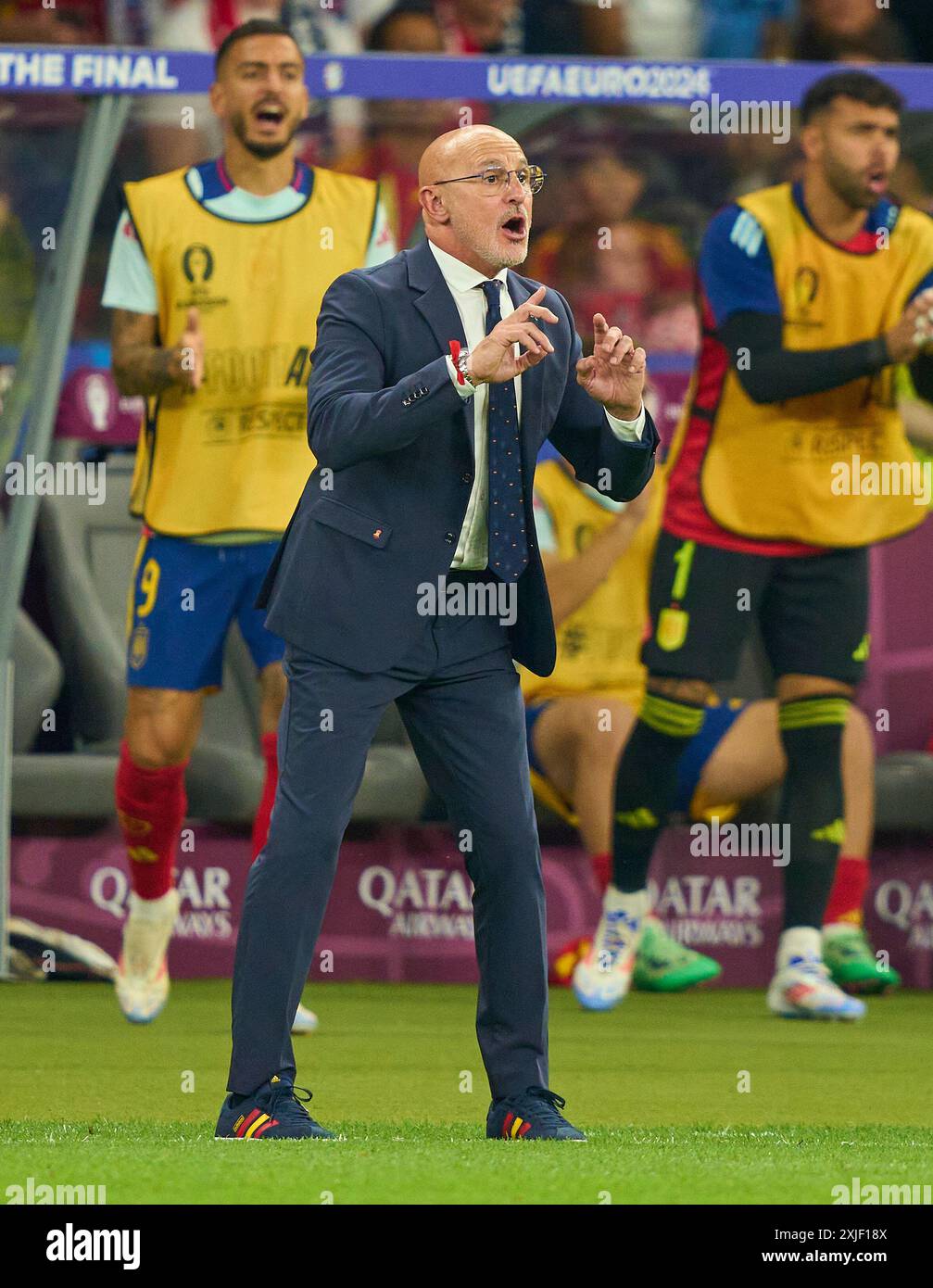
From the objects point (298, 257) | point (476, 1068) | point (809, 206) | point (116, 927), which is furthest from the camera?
point (116, 927)

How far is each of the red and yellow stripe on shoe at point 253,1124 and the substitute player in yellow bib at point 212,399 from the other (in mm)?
2434

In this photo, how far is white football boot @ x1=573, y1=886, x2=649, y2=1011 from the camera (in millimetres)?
7109

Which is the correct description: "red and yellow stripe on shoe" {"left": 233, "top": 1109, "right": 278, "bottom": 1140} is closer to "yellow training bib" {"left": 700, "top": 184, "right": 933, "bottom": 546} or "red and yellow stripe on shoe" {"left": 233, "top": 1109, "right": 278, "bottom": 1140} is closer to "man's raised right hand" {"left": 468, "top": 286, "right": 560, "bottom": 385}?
"man's raised right hand" {"left": 468, "top": 286, "right": 560, "bottom": 385}

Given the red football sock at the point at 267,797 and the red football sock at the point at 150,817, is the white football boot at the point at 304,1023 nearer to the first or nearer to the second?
the red football sock at the point at 267,797

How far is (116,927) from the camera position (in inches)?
304

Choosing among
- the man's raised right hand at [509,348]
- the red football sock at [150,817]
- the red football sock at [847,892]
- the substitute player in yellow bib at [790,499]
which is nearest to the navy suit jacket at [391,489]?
the man's raised right hand at [509,348]

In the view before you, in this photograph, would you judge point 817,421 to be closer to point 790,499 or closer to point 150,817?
point 790,499

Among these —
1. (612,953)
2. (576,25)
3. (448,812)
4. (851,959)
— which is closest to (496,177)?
(448,812)

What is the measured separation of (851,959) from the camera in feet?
24.3

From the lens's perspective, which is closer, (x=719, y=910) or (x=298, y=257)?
(x=298, y=257)
